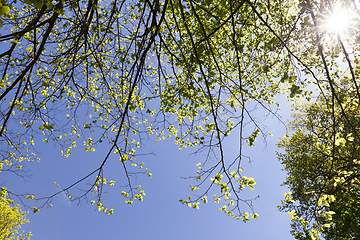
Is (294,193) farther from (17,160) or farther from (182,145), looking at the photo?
(17,160)

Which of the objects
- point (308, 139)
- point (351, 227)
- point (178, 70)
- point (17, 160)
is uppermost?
point (308, 139)

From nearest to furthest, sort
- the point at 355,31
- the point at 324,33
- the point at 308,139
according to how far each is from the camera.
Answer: the point at 324,33, the point at 355,31, the point at 308,139

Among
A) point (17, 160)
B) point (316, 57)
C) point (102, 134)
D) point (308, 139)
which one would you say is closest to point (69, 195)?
point (102, 134)

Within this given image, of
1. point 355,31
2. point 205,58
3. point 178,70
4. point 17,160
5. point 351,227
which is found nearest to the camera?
point 355,31

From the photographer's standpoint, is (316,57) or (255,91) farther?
(255,91)

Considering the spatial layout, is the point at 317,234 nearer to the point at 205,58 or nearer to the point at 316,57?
the point at 205,58

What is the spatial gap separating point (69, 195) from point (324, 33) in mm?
5552

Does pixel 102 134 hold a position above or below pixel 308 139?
below

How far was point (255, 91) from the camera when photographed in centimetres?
788

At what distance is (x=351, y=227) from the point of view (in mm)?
9500

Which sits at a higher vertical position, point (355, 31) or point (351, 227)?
point (355, 31)

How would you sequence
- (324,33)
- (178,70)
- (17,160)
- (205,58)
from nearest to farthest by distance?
(324,33) → (205,58) → (17,160) → (178,70)

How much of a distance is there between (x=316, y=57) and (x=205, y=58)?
12.0ft

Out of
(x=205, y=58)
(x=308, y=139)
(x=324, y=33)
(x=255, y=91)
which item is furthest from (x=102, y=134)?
(x=308, y=139)
